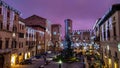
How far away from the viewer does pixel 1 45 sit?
33125 millimetres

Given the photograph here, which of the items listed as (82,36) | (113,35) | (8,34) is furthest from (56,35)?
(113,35)

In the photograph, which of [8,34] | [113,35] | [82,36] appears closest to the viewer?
[113,35]

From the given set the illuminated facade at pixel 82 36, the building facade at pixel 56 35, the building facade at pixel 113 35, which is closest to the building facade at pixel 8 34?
the building facade at pixel 113 35

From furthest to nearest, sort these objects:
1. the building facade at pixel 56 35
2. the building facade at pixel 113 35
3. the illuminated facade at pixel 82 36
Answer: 1. the illuminated facade at pixel 82 36
2. the building facade at pixel 56 35
3. the building facade at pixel 113 35

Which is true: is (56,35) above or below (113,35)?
above

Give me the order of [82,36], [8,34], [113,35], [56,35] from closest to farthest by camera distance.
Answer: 1. [113,35]
2. [8,34]
3. [56,35]
4. [82,36]

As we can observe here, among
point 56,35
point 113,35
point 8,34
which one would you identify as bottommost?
point 113,35

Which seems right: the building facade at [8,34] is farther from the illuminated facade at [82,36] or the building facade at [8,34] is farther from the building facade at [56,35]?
the illuminated facade at [82,36]

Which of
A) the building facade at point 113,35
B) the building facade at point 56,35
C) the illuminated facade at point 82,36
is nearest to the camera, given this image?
the building facade at point 113,35

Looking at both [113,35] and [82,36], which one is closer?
[113,35]

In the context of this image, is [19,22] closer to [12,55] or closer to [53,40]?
[12,55]

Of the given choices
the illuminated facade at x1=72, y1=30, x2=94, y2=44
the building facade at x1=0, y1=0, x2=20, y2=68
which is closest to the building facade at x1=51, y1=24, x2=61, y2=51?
the illuminated facade at x1=72, y1=30, x2=94, y2=44

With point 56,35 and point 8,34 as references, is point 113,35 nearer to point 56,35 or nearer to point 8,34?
point 8,34

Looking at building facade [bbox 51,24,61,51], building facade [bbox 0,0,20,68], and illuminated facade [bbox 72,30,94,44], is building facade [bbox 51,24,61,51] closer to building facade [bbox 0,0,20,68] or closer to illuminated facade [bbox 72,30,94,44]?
illuminated facade [bbox 72,30,94,44]
